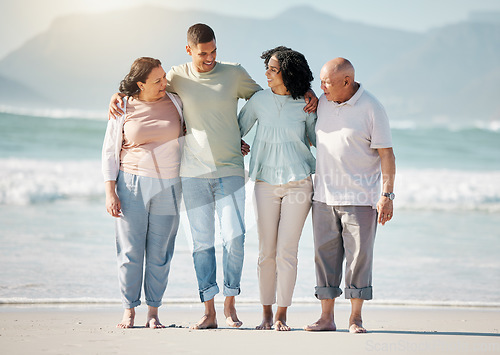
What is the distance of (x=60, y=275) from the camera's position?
4695 mm

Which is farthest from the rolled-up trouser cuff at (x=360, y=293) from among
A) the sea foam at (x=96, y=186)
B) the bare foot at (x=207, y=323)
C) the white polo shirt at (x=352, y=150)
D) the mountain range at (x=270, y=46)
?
the mountain range at (x=270, y=46)

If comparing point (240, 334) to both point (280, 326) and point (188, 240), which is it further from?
point (188, 240)

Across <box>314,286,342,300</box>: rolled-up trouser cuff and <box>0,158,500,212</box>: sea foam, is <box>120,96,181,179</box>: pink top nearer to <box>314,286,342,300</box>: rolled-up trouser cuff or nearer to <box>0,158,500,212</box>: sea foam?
<box>314,286,342,300</box>: rolled-up trouser cuff

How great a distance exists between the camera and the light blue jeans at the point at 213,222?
3330 mm

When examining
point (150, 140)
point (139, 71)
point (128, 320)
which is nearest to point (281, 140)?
point (150, 140)

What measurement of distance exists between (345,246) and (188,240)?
836mm

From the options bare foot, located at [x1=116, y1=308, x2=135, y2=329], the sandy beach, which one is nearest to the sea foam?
the sandy beach

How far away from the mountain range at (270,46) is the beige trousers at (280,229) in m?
19.3

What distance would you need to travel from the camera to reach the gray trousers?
320 cm

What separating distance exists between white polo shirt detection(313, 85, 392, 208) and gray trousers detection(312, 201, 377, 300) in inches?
2.4

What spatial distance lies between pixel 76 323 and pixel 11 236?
9.05 feet

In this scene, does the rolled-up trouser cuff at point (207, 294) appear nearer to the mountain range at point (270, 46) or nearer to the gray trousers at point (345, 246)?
the gray trousers at point (345, 246)

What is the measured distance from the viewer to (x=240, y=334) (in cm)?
321
